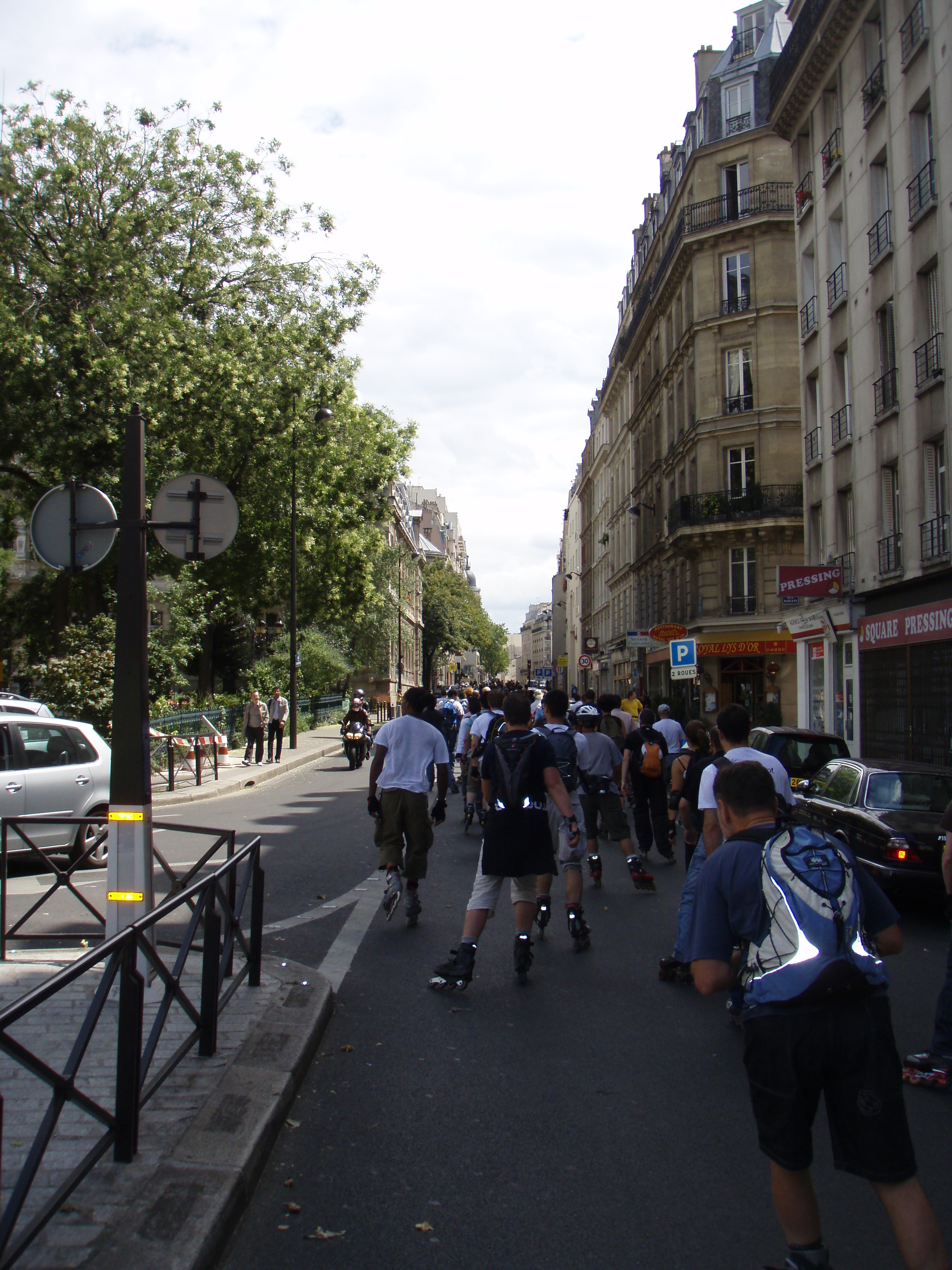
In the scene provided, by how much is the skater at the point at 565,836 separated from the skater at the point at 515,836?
0.17m

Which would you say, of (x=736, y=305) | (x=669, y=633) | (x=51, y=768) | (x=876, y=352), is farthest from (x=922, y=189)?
(x=51, y=768)

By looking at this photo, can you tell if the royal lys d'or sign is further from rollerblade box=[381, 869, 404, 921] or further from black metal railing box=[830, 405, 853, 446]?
rollerblade box=[381, 869, 404, 921]

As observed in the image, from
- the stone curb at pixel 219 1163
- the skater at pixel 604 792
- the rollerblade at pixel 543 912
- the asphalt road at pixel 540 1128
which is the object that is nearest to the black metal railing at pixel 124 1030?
the stone curb at pixel 219 1163

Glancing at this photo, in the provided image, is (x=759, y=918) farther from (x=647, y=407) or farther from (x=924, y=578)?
(x=647, y=407)

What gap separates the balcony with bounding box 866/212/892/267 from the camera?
2048cm

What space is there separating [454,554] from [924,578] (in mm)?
140165

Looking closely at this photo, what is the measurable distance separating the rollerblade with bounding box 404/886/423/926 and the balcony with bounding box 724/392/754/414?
29501mm

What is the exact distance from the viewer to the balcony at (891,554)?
2002cm

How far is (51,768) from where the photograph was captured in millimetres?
10945

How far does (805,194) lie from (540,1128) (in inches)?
1011

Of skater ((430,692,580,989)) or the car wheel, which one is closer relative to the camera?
skater ((430,692,580,989))

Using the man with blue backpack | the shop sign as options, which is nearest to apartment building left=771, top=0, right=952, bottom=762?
the shop sign

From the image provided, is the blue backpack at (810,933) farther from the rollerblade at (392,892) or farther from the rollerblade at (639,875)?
the rollerblade at (639,875)

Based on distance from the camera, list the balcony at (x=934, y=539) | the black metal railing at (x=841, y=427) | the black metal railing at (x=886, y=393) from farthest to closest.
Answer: the black metal railing at (x=841, y=427)
the black metal railing at (x=886, y=393)
the balcony at (x=934, y=539)
